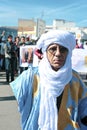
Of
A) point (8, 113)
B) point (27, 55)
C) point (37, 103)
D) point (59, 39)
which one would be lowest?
point (8, 113)

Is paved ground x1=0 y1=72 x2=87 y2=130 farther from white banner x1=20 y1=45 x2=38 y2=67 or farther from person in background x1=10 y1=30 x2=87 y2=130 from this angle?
person in background x1=10 y1=30 x2=87 y2=130

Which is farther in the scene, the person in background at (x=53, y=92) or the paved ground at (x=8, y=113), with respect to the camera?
the paved ground at (x=8, y=113)

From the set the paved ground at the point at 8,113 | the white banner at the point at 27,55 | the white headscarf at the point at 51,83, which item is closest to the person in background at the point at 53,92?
the white headscarf at the point at 51,83

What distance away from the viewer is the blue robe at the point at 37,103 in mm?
2768

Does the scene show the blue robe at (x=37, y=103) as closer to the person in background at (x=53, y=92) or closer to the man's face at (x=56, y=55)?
the person in background at (x=53, y=92)

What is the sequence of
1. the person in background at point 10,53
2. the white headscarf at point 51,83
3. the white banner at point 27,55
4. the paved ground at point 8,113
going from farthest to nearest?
1. the white banner at point 27,55
2. the person in background at point 10,53
3. the paved ground at point 8,113
4. the white headscarf at point 51,83

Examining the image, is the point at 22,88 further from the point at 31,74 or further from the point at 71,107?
the point at 71,107

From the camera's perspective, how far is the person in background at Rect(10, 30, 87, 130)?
2.75 metres

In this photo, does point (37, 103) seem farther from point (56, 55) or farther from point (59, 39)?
point (59, 39)

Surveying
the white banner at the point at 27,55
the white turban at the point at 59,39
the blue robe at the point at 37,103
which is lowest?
the white banner at the point at 27,55

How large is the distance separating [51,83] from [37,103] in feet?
0.57

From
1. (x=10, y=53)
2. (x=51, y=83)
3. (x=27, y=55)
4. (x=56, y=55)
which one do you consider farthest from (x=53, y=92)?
(x=27, y=55)

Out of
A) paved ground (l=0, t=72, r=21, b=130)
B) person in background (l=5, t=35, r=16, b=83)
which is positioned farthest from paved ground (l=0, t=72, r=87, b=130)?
person in background (l=5, t=35, r=16, b=83)

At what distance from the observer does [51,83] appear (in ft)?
9.03
